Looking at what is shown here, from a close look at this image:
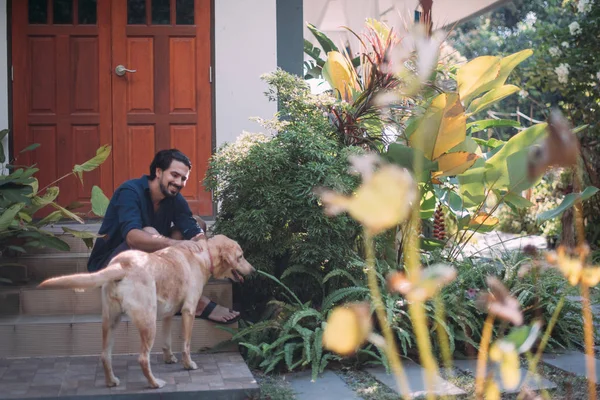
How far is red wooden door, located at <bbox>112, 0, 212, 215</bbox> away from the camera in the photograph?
24.6ft

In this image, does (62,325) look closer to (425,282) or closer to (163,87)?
(163,87)

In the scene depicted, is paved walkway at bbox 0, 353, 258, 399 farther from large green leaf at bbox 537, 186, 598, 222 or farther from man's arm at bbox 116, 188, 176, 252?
large green leaf at bbox 537, 186, 598, 222

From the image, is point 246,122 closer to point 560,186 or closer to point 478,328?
point 478,328

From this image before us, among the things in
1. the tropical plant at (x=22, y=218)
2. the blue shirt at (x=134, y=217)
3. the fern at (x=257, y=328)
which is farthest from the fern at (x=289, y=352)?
the tropical plant at (x=22, y=218)

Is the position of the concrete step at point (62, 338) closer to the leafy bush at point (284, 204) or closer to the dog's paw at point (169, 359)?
the dog's paw at point (169, 359)

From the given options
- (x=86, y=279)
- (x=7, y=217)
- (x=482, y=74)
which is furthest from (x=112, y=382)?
(x=482, y=74)

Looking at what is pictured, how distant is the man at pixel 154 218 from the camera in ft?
16.0

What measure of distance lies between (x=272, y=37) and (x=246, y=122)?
2.99 ft

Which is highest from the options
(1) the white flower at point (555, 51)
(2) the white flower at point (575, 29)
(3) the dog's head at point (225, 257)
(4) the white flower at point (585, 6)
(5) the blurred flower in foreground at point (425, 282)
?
(4) the white flower at point (585, 6)

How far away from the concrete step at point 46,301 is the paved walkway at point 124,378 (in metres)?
0.56

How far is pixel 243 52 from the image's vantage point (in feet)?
24.8

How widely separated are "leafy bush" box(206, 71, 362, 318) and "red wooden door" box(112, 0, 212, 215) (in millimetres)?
1906

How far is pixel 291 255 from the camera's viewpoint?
17.6 ft

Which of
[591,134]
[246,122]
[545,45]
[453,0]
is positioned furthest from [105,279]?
[453,0]
